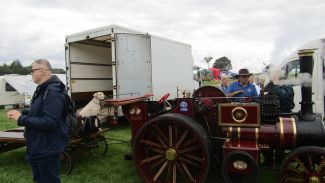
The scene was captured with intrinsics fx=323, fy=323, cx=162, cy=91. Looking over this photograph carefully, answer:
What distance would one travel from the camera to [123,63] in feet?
28.1

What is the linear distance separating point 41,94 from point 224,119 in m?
2.08

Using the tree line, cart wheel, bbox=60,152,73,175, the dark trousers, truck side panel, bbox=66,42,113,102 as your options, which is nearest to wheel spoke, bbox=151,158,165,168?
the dark trousers

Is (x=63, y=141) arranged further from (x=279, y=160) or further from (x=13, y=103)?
(x=13, y=103)

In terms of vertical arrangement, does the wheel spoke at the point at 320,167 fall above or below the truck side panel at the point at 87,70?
below

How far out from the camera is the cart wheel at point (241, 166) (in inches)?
139

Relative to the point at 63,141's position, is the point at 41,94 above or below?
above

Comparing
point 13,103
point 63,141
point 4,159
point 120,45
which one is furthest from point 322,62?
point 13,103

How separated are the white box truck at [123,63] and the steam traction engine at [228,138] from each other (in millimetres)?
4205

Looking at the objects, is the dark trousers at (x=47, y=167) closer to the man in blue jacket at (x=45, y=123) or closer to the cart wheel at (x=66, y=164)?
the man in blue jacket at (x=45, y=123)

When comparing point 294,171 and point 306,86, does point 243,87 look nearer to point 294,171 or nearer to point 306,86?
point 306,86

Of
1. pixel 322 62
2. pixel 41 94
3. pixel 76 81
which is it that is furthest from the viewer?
pixel 76 81

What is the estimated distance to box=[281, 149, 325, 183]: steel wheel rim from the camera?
3.42m

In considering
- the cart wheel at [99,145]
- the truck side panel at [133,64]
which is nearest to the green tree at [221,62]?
the truck side panel at [133,64]

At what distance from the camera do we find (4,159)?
5.99 meters
